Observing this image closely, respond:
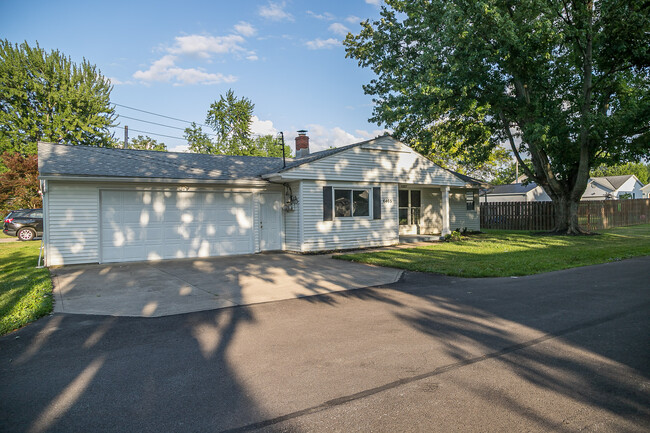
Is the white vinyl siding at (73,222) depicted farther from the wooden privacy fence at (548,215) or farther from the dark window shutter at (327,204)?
the wooden privacy fence at (548,215)

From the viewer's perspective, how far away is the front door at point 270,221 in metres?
14.9

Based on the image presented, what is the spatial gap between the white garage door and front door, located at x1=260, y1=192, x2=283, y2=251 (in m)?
0.47

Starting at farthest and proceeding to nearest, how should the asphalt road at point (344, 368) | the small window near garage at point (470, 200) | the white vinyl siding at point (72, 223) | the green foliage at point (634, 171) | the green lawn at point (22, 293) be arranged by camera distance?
the green foliage at point (634, 171) < the small window near garage at point (470, 200) < the white vinyl siding at point (72, 223) < the green lawn at point (22, 293) < the asphalt road at point (344, 368)

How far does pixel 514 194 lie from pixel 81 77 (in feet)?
156

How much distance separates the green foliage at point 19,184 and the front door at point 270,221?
22620 millimetres

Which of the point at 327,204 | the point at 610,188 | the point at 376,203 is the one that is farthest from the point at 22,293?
the point at 610,188

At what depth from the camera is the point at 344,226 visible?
15.1 metres

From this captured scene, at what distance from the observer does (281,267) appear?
11.2 m

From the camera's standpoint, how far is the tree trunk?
19953 mm

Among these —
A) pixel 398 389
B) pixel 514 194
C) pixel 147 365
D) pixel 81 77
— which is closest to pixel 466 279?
pixel 398 389

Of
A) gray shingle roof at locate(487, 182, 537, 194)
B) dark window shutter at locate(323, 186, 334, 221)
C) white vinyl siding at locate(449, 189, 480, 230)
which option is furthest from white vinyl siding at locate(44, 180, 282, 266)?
gray shingle roof at locate(487, 182, 537, 194)

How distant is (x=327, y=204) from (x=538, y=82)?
12633 mm

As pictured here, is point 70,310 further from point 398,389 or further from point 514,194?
point 514,194

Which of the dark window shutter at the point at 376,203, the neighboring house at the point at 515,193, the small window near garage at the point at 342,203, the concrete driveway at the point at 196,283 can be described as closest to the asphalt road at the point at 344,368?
the concrete driveway at the point at 196,283
